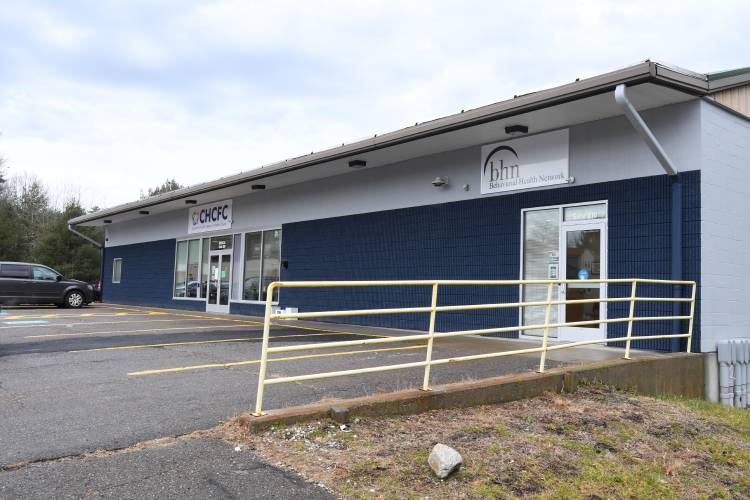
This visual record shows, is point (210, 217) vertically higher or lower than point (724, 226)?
higher

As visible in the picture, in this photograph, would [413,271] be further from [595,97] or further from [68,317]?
[68,317]

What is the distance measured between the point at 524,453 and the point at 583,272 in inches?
257

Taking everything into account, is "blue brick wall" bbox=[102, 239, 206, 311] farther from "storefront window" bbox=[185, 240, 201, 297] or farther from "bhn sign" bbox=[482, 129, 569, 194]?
"bhn sign" bbox=[482, 129, 569, 194]

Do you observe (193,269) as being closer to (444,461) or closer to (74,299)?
(74,299)

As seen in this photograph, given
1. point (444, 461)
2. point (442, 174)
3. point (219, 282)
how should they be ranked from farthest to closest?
point (219, 282)
point (442, 174)
point (444, 461)

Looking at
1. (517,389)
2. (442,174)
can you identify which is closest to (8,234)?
(442,174)

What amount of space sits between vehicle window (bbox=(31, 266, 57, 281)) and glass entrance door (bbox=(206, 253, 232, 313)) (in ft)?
16.9

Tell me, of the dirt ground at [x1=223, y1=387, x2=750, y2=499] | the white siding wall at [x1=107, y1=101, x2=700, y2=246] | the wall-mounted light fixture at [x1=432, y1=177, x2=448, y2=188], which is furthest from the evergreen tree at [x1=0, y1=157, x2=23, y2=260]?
the dirt ground at [x1=223, y1=387, x2=750, y2=499]

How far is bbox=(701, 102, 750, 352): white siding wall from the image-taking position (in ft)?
30.5

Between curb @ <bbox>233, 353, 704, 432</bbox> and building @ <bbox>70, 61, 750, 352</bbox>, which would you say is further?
building @ <bbox>70, 61, 750, 352</bbox>

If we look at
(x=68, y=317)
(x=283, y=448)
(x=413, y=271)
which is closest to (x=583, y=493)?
(x=283, y=448)

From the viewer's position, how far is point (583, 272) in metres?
10.5

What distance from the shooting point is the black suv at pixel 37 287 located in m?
18.9

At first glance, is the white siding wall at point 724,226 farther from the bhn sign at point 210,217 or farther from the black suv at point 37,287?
the black suv at point 37,287
